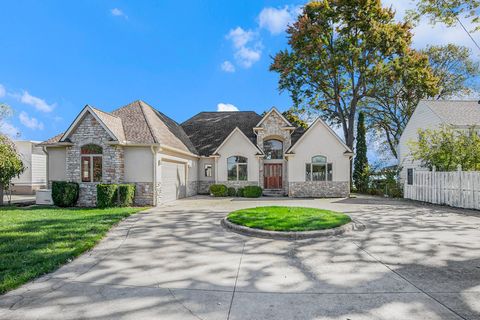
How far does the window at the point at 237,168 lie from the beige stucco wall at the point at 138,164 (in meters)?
7.65

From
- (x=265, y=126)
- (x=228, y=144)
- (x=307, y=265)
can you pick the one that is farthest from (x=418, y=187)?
(x=307, y=265)

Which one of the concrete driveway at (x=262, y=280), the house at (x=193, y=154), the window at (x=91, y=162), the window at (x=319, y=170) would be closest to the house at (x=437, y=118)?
the window at (x=319, y=170)

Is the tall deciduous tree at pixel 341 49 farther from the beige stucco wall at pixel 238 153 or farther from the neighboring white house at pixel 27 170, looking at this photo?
the neighboring white house at pixel 27 170

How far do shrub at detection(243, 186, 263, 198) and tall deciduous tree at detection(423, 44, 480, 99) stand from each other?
76.9 ft

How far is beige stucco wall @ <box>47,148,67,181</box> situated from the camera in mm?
16578

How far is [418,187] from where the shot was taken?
17250 millimetres

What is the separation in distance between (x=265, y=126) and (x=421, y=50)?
2125 centimetres

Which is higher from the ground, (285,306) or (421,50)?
(421,50)

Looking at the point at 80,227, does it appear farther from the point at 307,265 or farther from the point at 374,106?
the point at 374,106

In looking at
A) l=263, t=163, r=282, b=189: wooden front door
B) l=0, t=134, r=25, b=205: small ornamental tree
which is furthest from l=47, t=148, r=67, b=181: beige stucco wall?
l=263, t=163, r=282, b=189: wooden front door

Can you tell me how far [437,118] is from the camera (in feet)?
66.5

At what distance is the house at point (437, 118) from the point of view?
19766 mm

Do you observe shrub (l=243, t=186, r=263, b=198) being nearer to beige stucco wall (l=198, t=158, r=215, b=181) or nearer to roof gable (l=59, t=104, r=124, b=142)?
beige stucco wall (l=198, t=158, r=215, b=181)

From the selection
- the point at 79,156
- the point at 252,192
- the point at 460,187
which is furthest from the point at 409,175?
the point at 79,156
